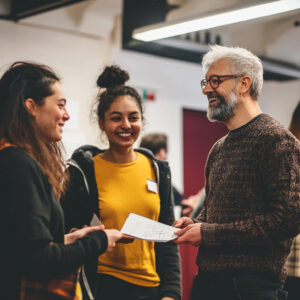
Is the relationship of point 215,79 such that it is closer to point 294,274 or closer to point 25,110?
point 25,110

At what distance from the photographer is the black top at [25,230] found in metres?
1.34

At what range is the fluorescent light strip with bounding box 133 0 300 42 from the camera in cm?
311

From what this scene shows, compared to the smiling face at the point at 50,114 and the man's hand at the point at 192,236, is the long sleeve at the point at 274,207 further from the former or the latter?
the smiling face at the point at 50,114

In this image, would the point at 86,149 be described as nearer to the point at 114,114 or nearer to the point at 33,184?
the point at 114,114

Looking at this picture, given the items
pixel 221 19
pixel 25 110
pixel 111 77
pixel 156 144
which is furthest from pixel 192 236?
pixel 156 144

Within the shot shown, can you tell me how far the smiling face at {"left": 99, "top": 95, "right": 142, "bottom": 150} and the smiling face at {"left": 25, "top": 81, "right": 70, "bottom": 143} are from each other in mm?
615

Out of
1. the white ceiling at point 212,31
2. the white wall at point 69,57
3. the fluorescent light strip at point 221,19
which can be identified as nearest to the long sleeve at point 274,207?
the fluorescent light strip at point 221,19

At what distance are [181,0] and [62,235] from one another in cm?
525

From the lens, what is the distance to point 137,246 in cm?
215

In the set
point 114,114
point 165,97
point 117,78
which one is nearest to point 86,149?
point 114,114

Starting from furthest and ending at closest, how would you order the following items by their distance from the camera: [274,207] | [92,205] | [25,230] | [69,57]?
1. [69,57]
2. [92,205]
3. [274,207]
4. [25,230]

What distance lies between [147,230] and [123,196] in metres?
0.34

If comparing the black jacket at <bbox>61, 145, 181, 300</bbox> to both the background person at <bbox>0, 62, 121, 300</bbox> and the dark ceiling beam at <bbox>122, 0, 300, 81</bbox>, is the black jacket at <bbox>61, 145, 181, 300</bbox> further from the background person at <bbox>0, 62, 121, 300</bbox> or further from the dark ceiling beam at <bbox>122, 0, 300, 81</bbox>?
the dark ceiling beam at <bbox>122, 0, 300, 81</bbox>

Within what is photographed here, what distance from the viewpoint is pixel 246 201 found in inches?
72.1
